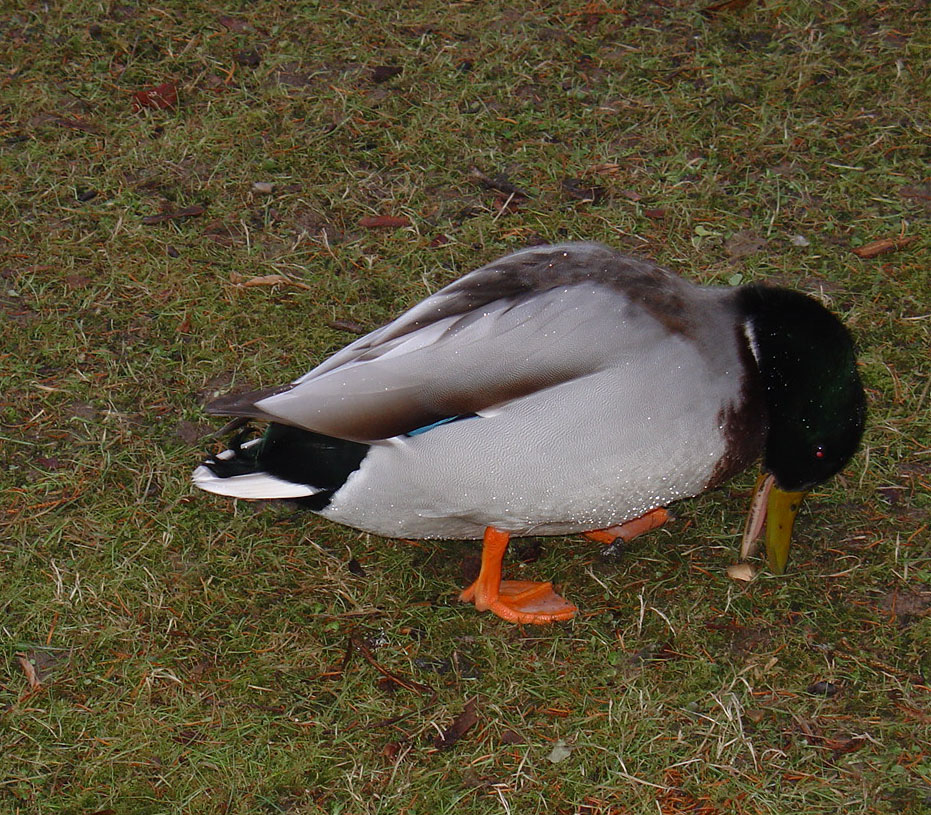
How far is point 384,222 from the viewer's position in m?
4.13

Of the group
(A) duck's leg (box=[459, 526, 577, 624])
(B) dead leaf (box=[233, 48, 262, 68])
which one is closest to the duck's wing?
(A) duck's leg (box=[459, 526, 577, 624])

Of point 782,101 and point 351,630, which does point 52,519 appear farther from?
point 782,101

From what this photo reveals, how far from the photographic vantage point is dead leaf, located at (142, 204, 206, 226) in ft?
13.5

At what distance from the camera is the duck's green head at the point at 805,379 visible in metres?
2.73

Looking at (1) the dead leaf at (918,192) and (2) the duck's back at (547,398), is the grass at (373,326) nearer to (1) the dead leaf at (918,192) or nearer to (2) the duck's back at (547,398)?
(1) the dead leaf at (918,192)

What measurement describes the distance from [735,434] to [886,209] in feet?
6.14

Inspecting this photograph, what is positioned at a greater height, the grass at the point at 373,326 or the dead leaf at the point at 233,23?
the dead leaf at the point at 233,23

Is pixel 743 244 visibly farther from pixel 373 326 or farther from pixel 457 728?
Answer: pixel 457 728

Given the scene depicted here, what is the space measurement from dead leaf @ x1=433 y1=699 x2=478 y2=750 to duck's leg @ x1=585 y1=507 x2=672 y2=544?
66cm

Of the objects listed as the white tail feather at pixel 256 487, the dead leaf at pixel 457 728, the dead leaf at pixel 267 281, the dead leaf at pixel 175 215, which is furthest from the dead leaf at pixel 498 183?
the dead leaf at pixel 457 728

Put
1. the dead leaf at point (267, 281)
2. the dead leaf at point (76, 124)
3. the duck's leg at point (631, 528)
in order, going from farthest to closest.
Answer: the dead leaf at point (76, 124)
the dead leaf at point (267, 281)
the duck's leg at point (631, 528)

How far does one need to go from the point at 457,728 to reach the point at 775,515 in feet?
3.37

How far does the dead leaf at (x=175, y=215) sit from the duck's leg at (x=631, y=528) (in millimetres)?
1986

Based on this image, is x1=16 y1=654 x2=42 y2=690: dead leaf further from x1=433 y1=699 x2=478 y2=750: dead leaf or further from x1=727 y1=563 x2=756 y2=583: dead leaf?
x1=727 y1=563 x2=756 y2=583: dead leaf
